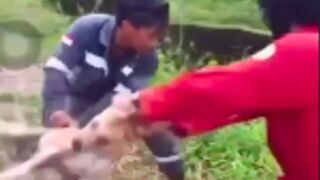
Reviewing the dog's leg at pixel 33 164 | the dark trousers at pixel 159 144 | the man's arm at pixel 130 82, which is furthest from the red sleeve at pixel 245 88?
the man's arm at pixel 130 82

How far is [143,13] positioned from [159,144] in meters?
0.47

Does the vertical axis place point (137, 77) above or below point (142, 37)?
below

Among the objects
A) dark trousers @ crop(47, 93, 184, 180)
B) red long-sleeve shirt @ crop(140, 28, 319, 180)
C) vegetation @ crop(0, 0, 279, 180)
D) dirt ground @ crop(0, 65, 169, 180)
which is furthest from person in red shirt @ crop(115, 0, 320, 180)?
vegetation @ crop(0, 0, 279, 180)

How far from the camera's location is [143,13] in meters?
2.82

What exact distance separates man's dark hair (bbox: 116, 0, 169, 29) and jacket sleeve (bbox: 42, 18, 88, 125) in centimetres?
13

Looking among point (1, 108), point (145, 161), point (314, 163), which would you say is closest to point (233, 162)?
point (145, 161)

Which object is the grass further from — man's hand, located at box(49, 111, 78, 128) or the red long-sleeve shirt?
the red long-sleeve shirt

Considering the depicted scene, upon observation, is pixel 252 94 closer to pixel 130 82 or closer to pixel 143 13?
pixel 143 13

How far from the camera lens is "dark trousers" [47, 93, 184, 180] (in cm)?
291

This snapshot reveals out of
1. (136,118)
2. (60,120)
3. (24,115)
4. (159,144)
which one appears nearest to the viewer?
(136,118)

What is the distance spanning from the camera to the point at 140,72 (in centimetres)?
296

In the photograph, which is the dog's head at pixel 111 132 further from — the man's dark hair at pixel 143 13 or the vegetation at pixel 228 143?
the vegetation at pixel 228 143

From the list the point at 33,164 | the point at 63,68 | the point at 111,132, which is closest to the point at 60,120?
the point at 63,68

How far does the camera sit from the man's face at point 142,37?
284 centimetres
